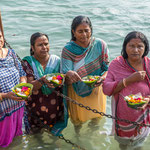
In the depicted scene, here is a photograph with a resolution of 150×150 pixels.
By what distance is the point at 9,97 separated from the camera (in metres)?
3.50

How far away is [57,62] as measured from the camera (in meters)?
4.13

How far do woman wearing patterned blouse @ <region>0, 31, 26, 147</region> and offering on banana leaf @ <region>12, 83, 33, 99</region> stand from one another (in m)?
0.09

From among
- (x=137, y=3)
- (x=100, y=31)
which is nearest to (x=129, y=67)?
(x=100, y=31)

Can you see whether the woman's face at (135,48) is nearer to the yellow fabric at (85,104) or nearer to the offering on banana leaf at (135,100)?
the offering on banana leaf at (135,100)

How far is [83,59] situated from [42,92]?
783 millimetres

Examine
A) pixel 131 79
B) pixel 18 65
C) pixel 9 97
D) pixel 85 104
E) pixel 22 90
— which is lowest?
pixel 85 104

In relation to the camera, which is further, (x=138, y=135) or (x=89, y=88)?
(x=89, y=88)

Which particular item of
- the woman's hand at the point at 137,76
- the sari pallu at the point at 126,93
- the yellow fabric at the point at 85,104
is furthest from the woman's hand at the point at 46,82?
the woman's hand at the point at 137,76

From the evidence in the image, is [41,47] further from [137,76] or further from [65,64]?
[137,76]

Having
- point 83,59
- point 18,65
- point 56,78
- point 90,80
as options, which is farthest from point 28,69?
point 90,80

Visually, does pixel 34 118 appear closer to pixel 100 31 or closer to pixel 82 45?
pixel 82 45

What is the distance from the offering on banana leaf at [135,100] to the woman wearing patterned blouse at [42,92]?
48.2 inches

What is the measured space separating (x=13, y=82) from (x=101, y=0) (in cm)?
1102

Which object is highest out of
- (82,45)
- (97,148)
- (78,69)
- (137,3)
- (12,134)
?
(137,3)
